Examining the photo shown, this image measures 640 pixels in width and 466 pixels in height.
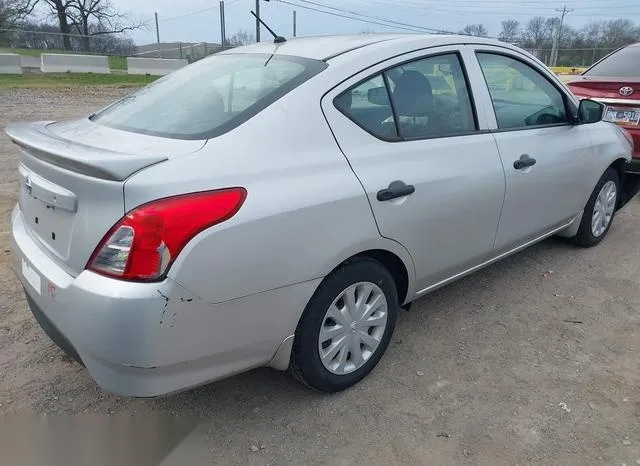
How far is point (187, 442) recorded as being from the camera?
7.97 feet

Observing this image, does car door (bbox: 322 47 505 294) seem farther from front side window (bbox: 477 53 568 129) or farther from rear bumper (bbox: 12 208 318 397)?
rear bumper (bbox: 12 208 318 397)

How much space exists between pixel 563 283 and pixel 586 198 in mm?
766

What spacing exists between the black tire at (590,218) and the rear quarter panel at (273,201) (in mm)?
2656

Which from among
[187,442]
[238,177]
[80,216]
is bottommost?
[187,442]

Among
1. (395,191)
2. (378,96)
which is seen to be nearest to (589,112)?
(378,96)

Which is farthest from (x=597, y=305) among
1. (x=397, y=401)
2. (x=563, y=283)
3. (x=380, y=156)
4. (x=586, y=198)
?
(x=380, y=156)

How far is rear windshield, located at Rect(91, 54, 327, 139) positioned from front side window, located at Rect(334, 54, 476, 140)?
263 mm

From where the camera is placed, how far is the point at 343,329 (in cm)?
263

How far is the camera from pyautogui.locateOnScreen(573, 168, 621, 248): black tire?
4.44 meters

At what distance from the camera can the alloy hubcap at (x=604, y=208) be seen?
456 centimetres

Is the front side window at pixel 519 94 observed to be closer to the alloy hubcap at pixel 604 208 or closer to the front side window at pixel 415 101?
the front side window at pixel 415 101

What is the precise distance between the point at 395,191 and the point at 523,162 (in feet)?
4.12

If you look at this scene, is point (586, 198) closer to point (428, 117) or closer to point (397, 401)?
point (428, 117)

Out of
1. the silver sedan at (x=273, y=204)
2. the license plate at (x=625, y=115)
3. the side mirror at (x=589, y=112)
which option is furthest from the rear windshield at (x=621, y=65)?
the silver sedan at (x=273, y=204)
